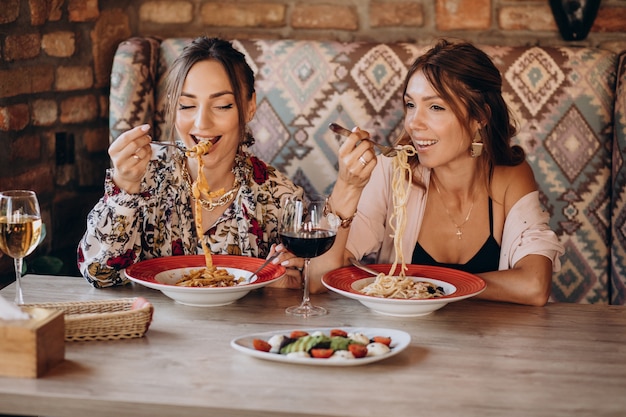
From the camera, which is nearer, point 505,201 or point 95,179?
point 505,201

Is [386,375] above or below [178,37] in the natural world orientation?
below

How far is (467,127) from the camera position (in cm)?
251

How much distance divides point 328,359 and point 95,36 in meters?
2.15

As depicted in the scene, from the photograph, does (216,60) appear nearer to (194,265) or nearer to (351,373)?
(194,265)

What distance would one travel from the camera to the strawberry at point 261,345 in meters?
1.59

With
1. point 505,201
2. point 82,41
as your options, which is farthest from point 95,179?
point 505,201

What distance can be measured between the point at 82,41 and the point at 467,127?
1554mm

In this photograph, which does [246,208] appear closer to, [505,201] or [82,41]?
[505,201]

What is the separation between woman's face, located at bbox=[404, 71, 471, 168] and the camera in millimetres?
2445

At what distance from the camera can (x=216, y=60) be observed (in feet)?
7.98

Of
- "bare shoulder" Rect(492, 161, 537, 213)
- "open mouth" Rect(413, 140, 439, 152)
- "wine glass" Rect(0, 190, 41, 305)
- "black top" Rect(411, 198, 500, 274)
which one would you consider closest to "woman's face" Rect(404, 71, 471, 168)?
"open mouth" Rect(413, 140, 439, 152)

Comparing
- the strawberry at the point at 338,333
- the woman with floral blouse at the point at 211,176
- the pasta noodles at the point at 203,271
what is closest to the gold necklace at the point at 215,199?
the woman with floral blouse at the point at 211,176

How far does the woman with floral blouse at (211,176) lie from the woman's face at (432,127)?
15.6 inches

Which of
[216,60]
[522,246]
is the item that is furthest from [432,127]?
[216,60]
